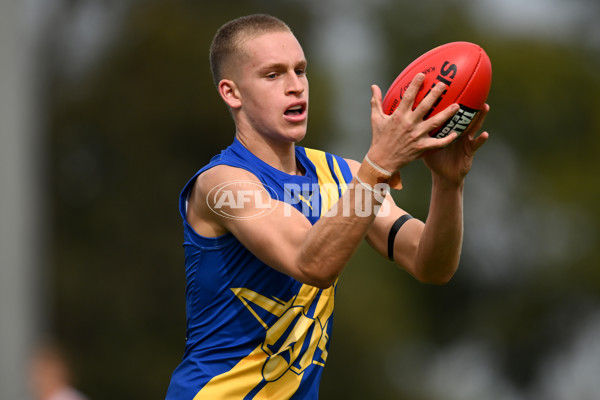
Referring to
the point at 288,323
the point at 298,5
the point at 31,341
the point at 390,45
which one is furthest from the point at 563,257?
the point at 31,341

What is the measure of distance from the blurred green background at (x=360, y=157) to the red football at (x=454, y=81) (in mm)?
17501

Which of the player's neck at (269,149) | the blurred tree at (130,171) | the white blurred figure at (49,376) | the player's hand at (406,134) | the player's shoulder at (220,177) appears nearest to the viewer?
the player's hand at (406,134)

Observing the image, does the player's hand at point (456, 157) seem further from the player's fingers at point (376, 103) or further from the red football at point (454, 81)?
the player's fingers at point (376, 103)

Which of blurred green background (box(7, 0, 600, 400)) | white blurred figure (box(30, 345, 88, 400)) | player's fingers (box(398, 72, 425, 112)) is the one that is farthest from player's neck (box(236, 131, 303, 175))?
blurred green background (box(7, 0, 600, 400))

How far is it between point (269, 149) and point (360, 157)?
19782 millimetres

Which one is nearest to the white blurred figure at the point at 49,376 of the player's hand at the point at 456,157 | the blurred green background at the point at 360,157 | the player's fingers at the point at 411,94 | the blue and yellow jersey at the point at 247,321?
the blue and yellow jersey at the point at 247,321

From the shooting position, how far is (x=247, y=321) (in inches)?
201

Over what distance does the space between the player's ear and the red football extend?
842mm

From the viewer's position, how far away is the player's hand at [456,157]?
5.04m

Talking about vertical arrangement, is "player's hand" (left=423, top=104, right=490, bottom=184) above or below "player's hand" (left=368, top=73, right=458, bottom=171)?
below

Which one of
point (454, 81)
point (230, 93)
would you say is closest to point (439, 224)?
point (454, 81)

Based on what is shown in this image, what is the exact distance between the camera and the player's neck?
538 cm

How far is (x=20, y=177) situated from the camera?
11.1 feet

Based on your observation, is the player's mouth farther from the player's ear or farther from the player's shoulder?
the player's shoulder
